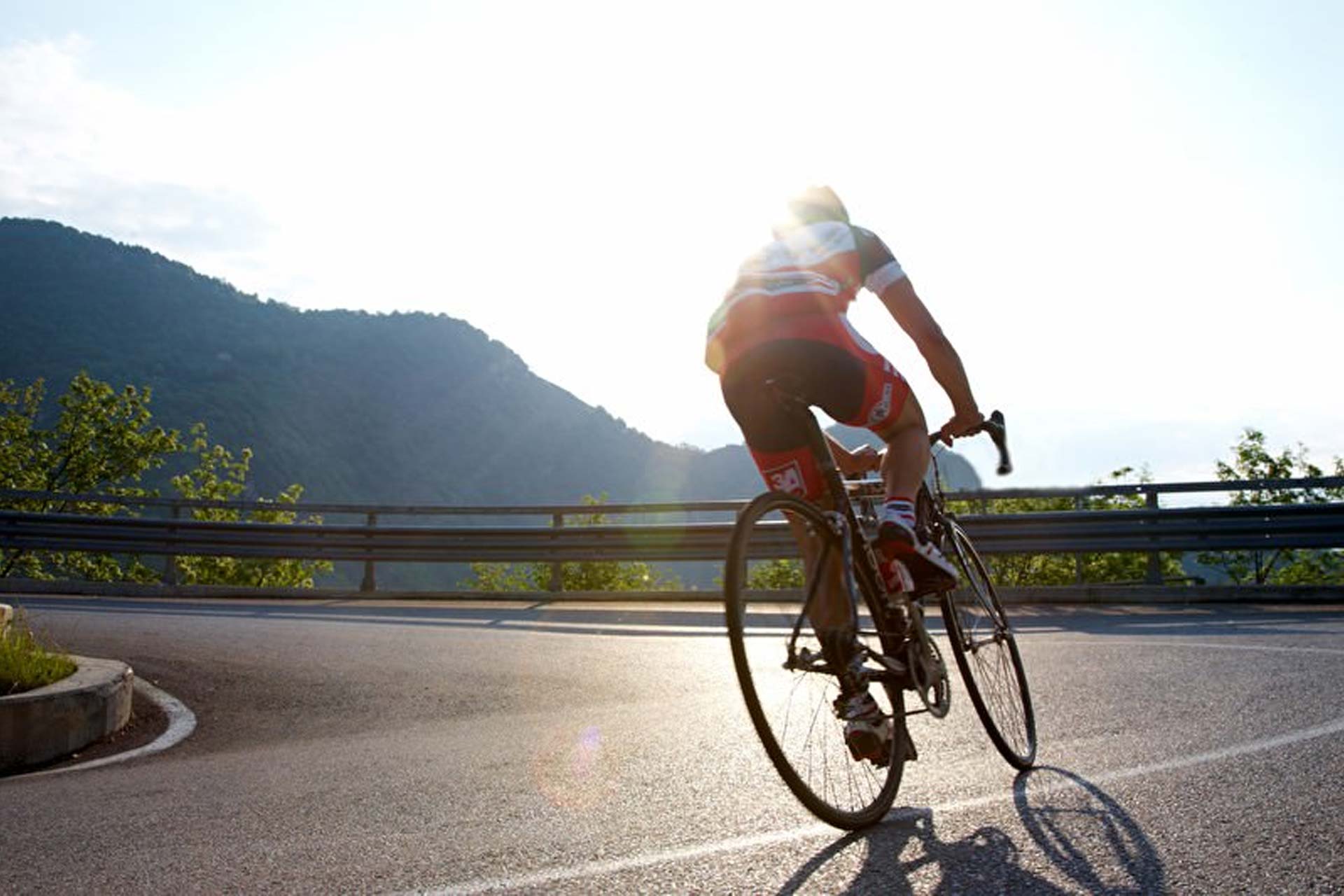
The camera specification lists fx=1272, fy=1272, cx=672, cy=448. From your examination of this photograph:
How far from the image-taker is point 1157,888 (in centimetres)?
286

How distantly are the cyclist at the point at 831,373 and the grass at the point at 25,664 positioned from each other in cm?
421

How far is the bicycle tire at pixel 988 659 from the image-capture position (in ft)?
14.2

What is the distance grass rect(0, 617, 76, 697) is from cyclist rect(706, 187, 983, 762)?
4.21 metres

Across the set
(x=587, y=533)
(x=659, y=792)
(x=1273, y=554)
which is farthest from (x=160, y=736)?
(x=1273, y=554)

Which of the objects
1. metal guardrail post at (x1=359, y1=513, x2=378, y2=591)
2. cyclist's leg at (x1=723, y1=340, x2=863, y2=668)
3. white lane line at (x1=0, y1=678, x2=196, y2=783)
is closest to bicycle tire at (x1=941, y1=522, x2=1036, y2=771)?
cyclist's leg at (x1=723, y1=340, x2=863, y2=668)

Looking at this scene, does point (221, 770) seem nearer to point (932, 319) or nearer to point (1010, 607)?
point (932, 319)

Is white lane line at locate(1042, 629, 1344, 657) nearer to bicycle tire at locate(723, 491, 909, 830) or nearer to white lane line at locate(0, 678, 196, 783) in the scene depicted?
bicycle tire at locate(723, 491, 909, 830)

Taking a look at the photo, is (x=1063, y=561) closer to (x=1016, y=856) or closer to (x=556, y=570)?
(x=556, y=570)

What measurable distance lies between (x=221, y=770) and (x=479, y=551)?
12.5 m

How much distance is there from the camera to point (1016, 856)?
317cm

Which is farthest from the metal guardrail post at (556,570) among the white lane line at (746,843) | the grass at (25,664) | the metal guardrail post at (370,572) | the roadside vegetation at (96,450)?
the roadside vegetation at (96,450)

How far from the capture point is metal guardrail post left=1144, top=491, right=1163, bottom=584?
14289 millimetres

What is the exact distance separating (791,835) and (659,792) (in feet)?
2.57

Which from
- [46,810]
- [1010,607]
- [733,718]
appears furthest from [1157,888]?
[1010,607]
